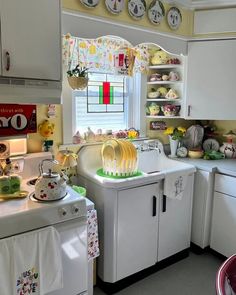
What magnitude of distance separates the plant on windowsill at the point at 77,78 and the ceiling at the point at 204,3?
1030mm

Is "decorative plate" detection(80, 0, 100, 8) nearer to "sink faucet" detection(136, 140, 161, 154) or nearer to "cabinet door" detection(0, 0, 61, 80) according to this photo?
"cabinet door" detection(0, 0, 61, 80)

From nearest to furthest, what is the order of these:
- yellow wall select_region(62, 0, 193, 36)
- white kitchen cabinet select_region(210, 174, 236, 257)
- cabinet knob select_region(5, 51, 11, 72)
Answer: cabinet knob select_region(5, 51, 11, 72)
yellow wall select_region(62, 0, 193, 36)
white kitchen cabinet select_region(210, 174, 236, 257)

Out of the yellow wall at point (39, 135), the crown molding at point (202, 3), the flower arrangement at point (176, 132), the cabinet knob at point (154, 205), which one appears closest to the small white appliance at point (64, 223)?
the yellow wall at point (39, 135)

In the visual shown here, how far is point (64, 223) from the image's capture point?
1.52m

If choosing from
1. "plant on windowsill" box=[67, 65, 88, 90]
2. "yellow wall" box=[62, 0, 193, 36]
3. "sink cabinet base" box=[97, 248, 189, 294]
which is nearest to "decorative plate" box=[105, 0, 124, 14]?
"yellow wall" box=[62, 0, 193, 36]

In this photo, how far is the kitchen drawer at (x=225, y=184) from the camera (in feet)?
7.29

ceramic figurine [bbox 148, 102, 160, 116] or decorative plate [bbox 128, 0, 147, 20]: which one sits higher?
decorative plate [bbox 128, 0, 147, 20]

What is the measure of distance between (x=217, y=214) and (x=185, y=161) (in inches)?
21.4

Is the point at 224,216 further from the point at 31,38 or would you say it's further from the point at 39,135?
the point at 31,38

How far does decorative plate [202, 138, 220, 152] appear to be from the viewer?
280 cm

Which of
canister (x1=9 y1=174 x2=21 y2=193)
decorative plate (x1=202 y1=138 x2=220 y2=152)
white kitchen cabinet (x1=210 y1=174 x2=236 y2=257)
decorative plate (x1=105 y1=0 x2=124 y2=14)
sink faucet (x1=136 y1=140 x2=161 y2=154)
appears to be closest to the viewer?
canister (x1=9 y1=174 x2=21 y2=193)

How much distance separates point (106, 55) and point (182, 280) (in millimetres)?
1985

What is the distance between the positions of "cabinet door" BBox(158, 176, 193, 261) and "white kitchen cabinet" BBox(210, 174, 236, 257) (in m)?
0.23

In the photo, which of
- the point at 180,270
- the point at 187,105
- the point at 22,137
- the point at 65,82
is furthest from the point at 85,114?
the point at 180,270
